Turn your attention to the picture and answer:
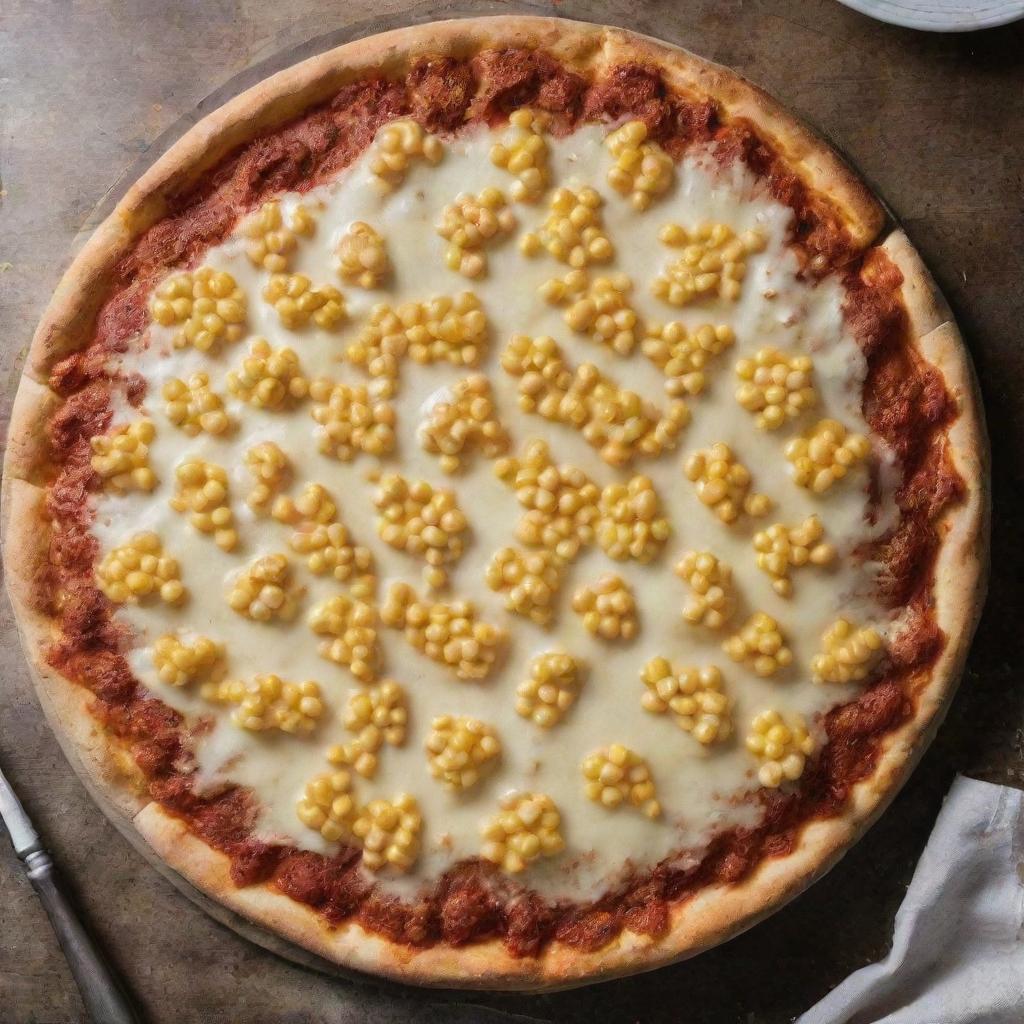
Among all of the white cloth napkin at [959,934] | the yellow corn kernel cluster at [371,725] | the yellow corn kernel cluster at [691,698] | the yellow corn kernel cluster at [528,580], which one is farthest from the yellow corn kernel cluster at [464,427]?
the white cloth napkin at [959,934]

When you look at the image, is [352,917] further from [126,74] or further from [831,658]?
[126,74]

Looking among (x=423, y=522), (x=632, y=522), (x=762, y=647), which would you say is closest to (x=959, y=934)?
(x=762, y=647)

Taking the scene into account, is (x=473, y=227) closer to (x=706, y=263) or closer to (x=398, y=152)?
(x=398, y=152)

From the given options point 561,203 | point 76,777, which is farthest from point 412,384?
point 76,777

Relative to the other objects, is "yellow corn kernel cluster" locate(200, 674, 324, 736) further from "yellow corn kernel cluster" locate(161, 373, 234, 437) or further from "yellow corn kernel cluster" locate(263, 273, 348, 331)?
"yellow corn kernel cluster" locate(263, 273, 348, 331)

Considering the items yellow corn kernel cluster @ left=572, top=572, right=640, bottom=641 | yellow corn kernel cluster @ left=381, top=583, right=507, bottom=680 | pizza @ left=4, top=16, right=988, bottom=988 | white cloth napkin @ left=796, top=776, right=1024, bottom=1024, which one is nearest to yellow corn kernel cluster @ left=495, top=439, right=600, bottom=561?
pizza @ left=4, top=16, right=988, bottom=988

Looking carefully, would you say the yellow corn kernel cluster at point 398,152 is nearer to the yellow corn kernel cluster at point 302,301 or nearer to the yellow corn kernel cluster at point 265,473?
the yellow corn kernel cluster at point 302,301

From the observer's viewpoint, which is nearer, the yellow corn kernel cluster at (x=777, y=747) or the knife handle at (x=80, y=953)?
the yellow corn kernel cluster at (x=777, y=747)
